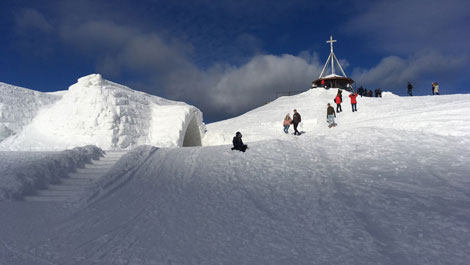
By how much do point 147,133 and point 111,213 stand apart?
11381 millimetres

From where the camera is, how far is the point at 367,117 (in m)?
17.7

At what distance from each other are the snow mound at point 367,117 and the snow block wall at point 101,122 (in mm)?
4485

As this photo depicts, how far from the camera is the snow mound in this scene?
38.3 feet

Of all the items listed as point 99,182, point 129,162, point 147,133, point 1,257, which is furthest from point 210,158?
point 147,133

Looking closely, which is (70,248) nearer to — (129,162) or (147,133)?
(129,162)

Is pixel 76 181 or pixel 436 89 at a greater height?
pixel 436 89

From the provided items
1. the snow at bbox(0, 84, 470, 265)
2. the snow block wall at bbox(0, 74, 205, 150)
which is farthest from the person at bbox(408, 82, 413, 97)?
the snow block wall at bbox(0, 74, 205, 150)

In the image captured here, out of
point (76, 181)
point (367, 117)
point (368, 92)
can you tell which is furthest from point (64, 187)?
point (368, 92)

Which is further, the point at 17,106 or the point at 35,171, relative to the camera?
the point at 17,106

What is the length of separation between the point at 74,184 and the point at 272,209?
5.90 m

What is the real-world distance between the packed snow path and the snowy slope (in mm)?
11001

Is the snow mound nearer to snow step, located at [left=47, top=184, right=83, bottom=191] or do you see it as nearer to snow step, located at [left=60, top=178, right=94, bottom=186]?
snow step, located at [left=60, top=178, right=94, bottom=186]

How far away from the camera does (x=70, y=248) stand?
16.5ft

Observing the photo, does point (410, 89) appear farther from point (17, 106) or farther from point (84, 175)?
point (17, 106)
